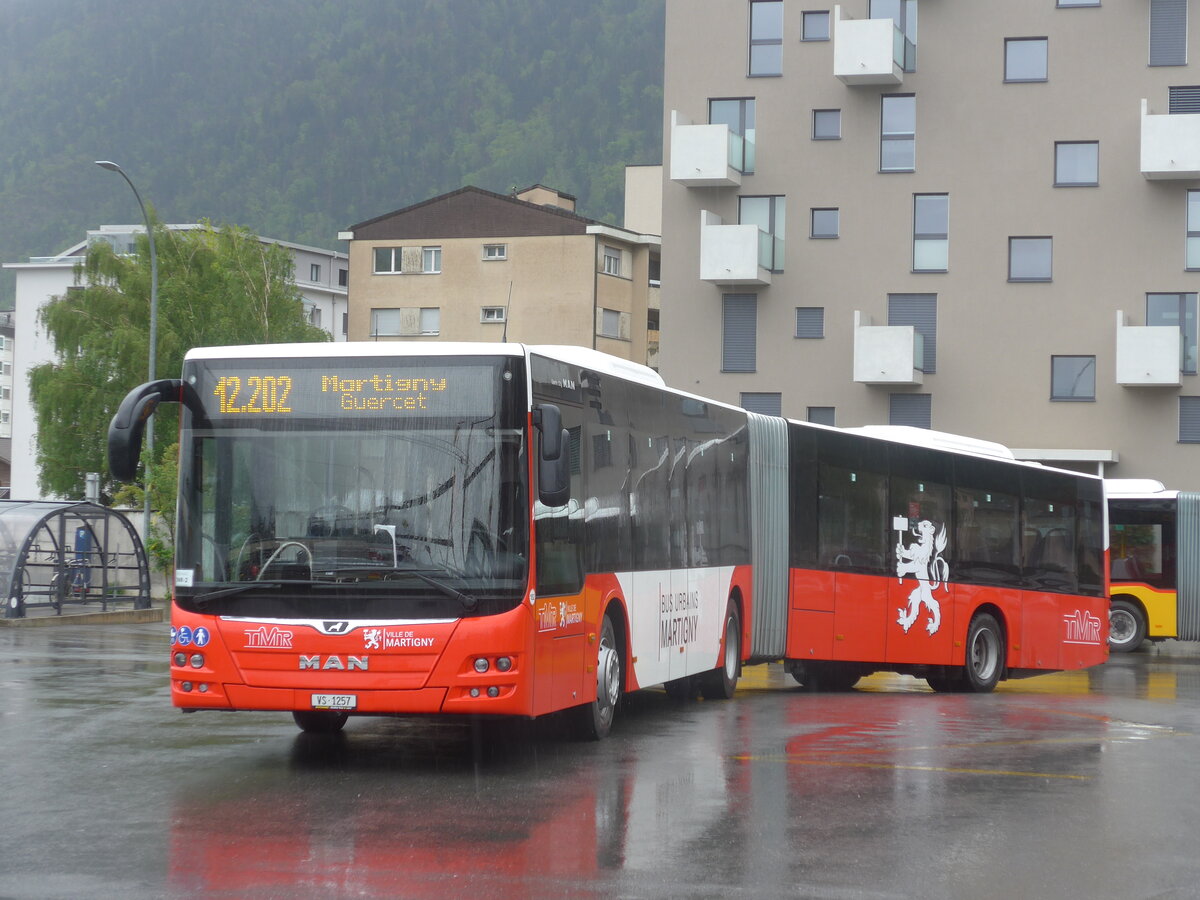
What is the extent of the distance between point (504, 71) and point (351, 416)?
164 m

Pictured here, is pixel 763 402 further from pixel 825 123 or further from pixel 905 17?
pixel 905 17

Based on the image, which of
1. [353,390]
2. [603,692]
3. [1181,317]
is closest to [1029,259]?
[1181,317]

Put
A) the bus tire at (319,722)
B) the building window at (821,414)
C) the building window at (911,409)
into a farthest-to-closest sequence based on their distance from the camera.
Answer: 1. the building window at (821,414)
2. the building window at (911,409)
3. the bus tire at (319,722)

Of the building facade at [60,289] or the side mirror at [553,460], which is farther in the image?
the building facade at [60,289]

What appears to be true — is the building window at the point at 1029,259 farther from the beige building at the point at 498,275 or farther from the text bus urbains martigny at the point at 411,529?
the text bus urbains martigny at the point at 411,529

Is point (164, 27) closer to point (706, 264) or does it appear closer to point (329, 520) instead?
point (706, 264)

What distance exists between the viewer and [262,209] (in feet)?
494

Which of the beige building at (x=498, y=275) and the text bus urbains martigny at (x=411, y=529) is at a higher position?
the beige building at (x=498, y=275)

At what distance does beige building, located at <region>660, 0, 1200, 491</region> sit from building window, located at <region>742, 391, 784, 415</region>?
10 cm

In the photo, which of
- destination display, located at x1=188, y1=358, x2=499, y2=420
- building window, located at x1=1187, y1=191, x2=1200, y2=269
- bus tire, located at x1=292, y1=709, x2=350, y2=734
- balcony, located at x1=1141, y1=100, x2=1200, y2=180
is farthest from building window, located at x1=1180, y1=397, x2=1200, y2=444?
destination display, located at x1=188, y1=358, x2=499, y2=420

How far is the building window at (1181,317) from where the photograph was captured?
4556 cm

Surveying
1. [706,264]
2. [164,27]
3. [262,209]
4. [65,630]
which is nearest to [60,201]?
[262,209]

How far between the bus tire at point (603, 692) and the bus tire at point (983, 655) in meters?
8.36

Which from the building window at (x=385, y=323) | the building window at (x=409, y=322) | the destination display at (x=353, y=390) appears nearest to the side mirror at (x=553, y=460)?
the destination display at (x=353, y=390)
